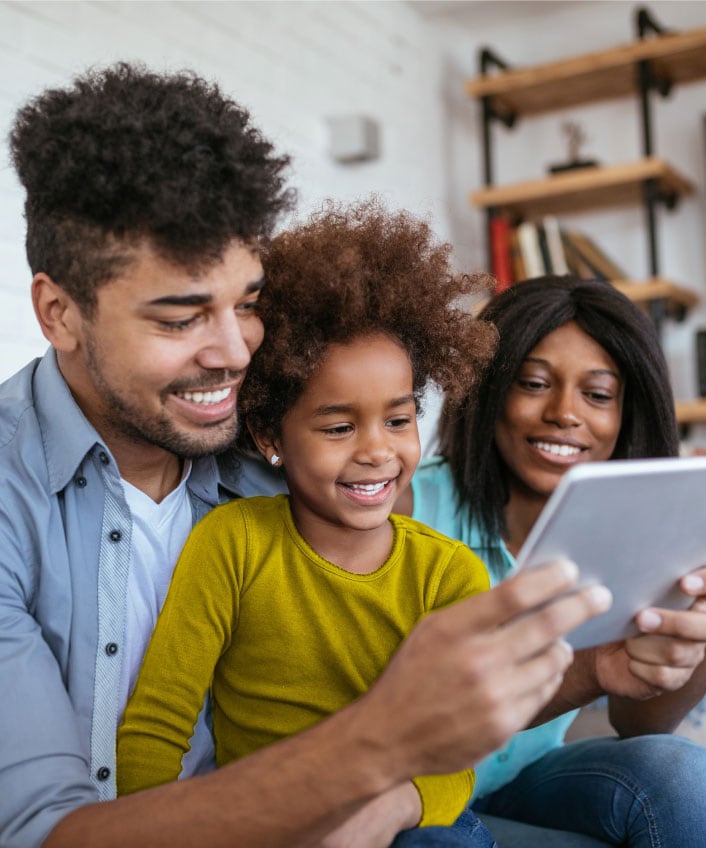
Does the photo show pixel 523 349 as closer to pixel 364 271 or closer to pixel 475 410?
pixel 475 410

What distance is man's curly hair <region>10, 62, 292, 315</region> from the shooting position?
1088mm

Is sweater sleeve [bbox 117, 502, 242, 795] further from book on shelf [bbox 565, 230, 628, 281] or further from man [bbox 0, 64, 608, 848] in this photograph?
book on shelf [bbox 565, 230, 628, 281]

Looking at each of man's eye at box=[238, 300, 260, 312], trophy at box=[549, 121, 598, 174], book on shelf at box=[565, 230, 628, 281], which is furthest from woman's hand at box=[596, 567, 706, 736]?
trophy at box=[549, 121, 598, 174]

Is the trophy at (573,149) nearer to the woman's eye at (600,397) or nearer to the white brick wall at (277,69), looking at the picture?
the white brick wall at (277,69)

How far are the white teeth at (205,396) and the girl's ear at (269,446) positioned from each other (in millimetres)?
148

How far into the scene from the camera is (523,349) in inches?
67.1

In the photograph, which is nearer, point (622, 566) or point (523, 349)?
point (622, 566)

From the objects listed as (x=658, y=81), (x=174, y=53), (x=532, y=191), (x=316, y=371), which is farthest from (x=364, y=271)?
(x=658, y=81)

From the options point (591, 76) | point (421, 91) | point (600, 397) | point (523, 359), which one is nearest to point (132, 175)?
point (523, 359)

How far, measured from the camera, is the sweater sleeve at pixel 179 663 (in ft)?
3.60

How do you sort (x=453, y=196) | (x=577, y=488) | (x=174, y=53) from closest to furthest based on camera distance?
(x=577, y=488)
(x=174, y=53)
(x=453, y=196)

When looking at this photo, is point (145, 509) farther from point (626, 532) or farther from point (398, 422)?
point (626, 532)

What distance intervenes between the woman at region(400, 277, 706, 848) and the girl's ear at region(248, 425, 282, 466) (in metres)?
0.46

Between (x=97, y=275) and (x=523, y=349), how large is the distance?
2.63ft
